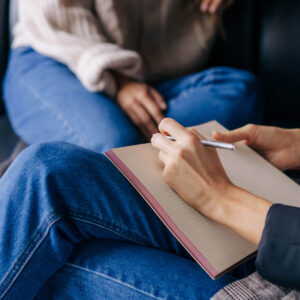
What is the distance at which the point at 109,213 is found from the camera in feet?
1.47

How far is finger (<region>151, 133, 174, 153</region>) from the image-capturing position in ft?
1.47

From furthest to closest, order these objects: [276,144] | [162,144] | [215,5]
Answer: [215,5]
[276,144]
[162,144]

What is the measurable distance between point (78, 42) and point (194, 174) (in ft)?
1.70

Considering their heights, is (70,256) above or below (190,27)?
below

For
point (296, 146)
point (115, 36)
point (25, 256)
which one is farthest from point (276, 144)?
point (115, 36)

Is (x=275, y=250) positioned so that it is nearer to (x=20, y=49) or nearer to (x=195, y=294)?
(x=195, y=294)

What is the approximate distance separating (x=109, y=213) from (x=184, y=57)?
27.1 inches

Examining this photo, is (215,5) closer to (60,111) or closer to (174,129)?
(60,111)

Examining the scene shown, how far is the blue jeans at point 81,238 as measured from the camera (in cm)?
41

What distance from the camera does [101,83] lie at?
30.6 inches

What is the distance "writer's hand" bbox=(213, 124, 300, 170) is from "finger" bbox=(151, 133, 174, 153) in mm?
162

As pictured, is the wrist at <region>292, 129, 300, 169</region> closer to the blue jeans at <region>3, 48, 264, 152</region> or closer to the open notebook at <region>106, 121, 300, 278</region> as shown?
the open notebook at <region>106, 121, 300, 278</region>

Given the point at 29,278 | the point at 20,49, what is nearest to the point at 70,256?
the point at 29,278

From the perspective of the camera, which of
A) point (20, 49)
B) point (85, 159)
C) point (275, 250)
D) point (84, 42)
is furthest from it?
point (20, 49)
